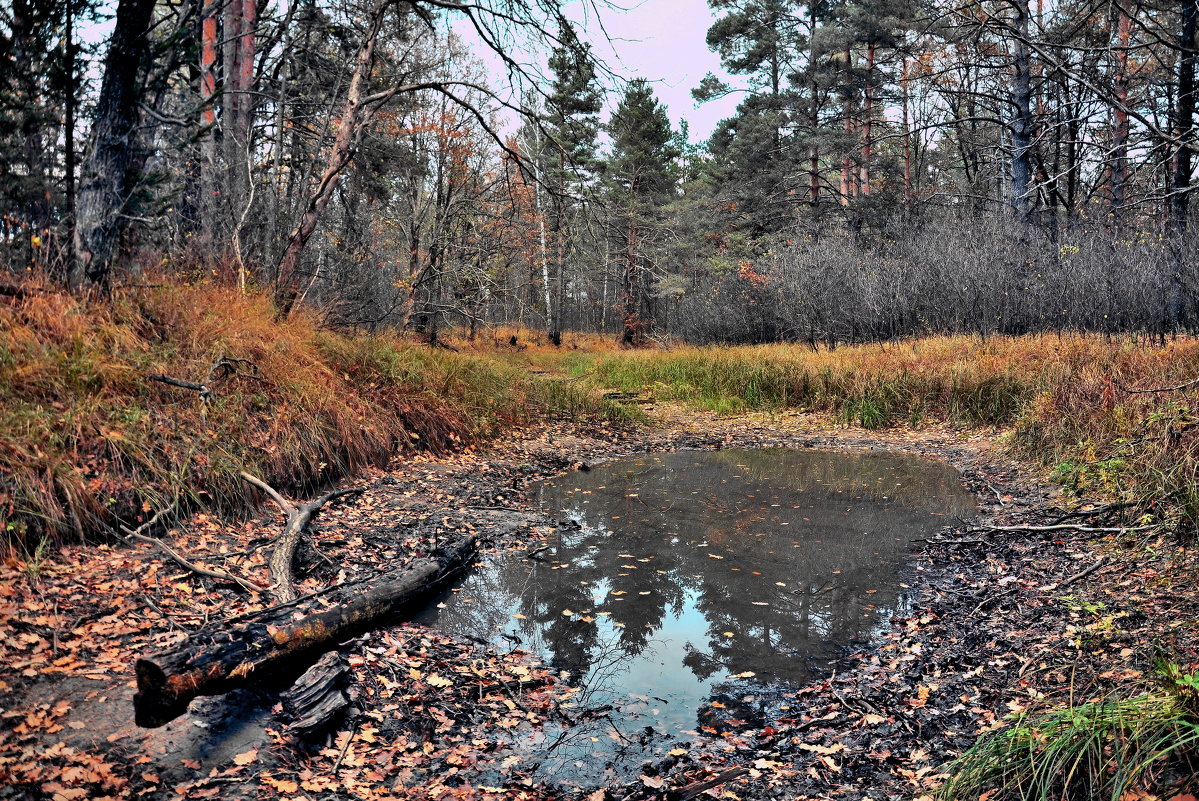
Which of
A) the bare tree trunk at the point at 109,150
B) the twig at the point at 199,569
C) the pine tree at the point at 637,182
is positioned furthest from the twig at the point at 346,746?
the pine tree at the point at 637,182

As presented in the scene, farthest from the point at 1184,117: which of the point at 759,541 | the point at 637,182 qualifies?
the point at 637,182

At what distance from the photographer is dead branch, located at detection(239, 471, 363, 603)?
396 centimetres

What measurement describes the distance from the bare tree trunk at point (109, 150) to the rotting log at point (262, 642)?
384cm

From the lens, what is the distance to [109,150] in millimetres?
5461

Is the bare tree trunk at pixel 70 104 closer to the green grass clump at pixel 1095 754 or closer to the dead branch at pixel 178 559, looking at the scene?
the dead branch at pixel 178 559

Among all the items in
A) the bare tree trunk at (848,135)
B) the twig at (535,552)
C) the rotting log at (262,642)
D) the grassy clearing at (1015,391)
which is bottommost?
the twig at (535,552)

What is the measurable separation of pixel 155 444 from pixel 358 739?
2.96m

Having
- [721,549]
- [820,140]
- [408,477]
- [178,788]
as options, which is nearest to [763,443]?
[721,549]

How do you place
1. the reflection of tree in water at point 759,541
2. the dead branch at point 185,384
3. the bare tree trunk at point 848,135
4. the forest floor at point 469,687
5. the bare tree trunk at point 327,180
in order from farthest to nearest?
the bare tree trunk at point 848,135 < the bare tree trunk at point 327,180 < the dead branch at point 185,384 < the reflection of tree in water at point 759,541 < the forest floor at point 469,687

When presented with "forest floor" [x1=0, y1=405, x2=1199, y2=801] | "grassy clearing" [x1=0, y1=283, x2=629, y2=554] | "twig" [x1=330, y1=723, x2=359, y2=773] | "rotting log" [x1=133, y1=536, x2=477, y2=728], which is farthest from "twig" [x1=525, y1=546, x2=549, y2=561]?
"twig" [x1=330, y1=723, x2=359, y2=773]

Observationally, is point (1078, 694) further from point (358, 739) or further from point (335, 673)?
point (335, 673)

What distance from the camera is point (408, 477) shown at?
23.0 feet

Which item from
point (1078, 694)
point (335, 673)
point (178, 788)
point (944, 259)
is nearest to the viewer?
point (178, 788)

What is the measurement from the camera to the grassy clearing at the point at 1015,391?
4855 millimetres
